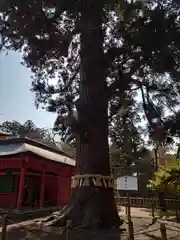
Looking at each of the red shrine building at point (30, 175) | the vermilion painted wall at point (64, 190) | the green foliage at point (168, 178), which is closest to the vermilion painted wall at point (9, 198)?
the red shrine building at point (30, 175)

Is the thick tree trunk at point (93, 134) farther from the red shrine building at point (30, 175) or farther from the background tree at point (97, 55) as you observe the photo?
the red shrine building at point (30, 175)

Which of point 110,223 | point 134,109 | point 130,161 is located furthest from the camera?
point 130,161

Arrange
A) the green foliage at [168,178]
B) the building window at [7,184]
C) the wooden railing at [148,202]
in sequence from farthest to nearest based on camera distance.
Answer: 1. the wooden railing at [148,202]
2. the building window at [7,184]
3. the green foliage at [168,178]

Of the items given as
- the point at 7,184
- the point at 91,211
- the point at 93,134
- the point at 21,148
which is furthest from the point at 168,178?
the point at 7,184

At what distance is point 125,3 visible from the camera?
8609mm

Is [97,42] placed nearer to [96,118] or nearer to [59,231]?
[96,118]

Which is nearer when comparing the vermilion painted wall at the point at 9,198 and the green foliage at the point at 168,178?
the green foliage at the point at 168,178

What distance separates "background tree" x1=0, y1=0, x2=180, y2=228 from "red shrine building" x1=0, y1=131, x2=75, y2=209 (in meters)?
4.33

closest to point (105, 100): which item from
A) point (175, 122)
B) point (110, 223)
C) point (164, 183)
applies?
point (175, 122)

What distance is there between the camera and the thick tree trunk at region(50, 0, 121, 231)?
315 inches

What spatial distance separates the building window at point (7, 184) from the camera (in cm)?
1429

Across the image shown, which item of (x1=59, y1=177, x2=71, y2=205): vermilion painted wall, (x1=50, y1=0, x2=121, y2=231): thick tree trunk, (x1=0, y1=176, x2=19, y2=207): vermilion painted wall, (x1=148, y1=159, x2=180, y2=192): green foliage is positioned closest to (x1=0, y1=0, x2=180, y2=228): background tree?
(x1=50, y1=0, x2=121, y2=231): thick tree trunk

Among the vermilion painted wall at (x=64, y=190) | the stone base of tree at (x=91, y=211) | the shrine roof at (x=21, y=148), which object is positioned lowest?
the stone base of tree at (x=91, y=211)

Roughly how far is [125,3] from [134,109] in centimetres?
384
